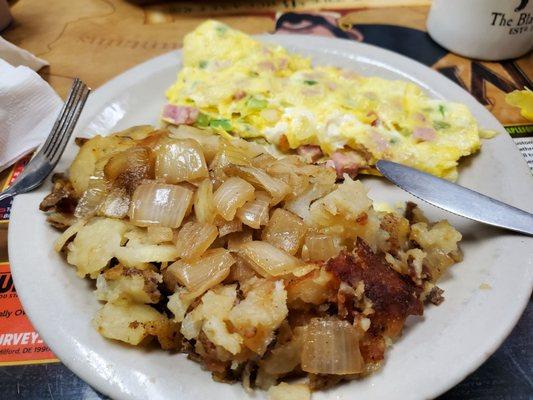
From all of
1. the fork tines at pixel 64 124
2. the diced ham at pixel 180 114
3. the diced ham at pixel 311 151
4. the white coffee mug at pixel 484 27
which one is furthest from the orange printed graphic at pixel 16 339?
the white coffee mug at pixel 484 27

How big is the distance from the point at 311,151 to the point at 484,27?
1.34m

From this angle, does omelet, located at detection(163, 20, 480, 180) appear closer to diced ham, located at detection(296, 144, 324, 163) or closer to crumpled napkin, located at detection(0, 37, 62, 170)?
diced ham, located at detection(296, 144, 324, 163)

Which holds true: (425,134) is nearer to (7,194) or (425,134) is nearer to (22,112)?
(7,194)

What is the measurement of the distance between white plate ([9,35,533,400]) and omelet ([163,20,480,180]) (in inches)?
5.5

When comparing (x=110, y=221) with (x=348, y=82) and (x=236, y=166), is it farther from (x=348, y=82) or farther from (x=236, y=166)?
(x=348, y=82)

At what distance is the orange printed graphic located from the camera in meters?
1.47

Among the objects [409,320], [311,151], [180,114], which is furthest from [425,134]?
[180,114]

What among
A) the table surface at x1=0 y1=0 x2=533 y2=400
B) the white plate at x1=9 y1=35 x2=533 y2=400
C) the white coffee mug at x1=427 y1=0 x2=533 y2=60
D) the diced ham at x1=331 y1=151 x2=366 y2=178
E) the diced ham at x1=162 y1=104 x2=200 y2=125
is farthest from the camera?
the table surface at x1=0 y1=0 x2=533 y2=400

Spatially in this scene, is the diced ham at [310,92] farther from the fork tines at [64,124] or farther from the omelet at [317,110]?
the fork tines at [64,124]

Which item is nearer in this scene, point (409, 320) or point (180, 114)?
point (409, 320)

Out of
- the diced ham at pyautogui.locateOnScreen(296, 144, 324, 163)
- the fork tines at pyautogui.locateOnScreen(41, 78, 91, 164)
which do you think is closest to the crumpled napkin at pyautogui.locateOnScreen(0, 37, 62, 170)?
the fork tines at pyautogui.locateOnScreen(41, 78, 91, 164)

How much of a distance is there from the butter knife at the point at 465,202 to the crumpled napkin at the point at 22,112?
1592 millimetres

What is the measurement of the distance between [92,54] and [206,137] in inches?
59.7

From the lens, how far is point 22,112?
7.03 ft
